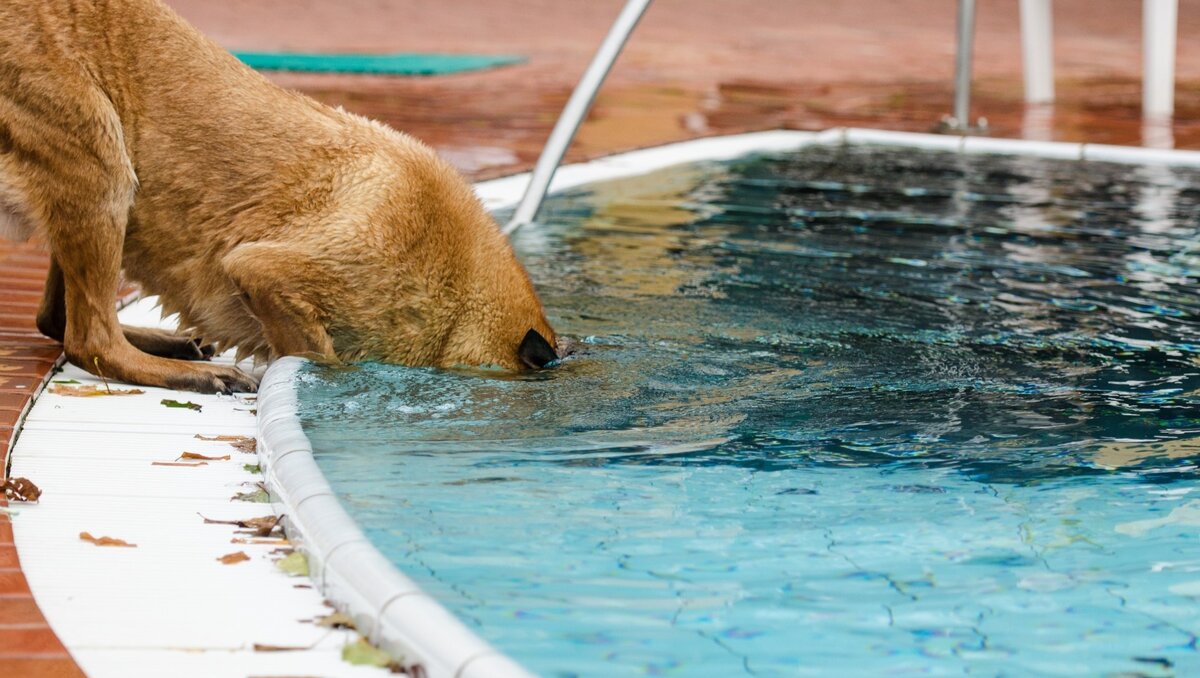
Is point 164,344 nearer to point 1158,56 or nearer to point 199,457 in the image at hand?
point 199,457

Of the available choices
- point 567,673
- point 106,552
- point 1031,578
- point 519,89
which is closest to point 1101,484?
point 1031,578

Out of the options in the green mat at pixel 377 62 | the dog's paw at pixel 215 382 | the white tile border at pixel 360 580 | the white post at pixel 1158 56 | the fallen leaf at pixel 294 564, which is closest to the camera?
the white tile border at pixel 360 580

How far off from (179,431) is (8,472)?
19.9 inches

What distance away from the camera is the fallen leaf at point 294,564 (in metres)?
2.55

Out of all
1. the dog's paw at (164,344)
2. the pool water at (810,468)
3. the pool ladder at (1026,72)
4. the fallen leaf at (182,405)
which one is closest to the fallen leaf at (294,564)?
the pool water at (810,468)

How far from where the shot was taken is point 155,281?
400 cm

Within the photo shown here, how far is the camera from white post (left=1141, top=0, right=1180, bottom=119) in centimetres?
1148

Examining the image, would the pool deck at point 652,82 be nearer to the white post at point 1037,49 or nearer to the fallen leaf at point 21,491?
the fallen leaf at point 21,491

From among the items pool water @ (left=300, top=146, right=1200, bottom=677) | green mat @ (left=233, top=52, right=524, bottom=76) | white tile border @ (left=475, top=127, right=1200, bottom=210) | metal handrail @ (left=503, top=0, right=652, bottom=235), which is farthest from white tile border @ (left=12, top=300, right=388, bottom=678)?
green mat @ (left=233, top=52, right=524, bottom=76)

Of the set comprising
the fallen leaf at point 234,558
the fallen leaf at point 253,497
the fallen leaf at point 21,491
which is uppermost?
the fallen leaf at point 21,491

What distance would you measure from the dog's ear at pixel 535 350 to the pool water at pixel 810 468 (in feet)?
0.13

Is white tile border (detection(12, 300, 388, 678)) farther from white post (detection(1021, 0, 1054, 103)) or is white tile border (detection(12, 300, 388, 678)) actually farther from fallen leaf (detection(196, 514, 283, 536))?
white post (detection(1021, 0, 1054, 103))

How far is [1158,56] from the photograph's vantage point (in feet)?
38.8

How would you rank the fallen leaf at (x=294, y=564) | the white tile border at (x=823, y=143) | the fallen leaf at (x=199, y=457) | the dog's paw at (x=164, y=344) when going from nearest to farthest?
the fallen leaf at (x=294, y=564), the fallen leaf at (x=199, y=457), the dog's paw at (x=164, y=344), the white tile border at (x=823, y=143)
